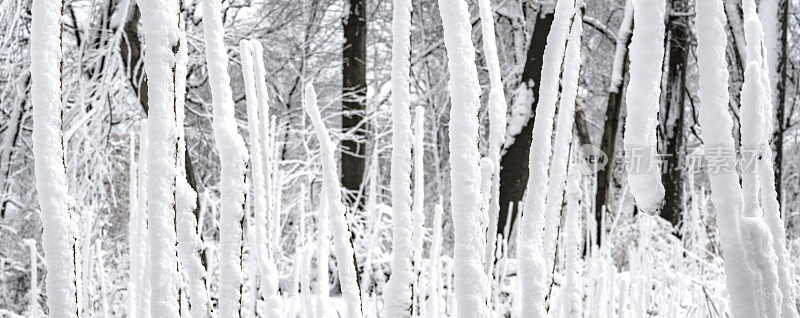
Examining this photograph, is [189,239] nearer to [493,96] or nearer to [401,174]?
[401,174]

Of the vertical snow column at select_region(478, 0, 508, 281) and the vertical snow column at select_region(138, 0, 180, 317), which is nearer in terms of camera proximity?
the vertical snow column at select_region(138, 0, 180, 317)

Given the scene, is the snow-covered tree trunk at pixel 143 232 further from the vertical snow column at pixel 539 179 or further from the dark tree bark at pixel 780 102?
the dark tree bark at pixel 780 102

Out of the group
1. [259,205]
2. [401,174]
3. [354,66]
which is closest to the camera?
[401,174]

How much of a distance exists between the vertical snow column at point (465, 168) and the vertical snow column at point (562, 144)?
148 millimetres

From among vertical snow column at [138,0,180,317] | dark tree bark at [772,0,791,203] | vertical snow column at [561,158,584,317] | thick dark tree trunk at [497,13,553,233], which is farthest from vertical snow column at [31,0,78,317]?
thick dark tree trunk at [497,13,553,233]

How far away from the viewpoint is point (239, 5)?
654cm

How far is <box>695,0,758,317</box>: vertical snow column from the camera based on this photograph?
629mm

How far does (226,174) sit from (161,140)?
111mm

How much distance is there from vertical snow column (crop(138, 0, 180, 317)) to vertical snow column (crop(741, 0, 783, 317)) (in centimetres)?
61

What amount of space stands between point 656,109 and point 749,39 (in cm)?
30

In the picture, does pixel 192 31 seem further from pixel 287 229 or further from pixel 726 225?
pixel 726 225

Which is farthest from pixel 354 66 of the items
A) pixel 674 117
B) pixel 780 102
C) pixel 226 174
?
pixel 226 174

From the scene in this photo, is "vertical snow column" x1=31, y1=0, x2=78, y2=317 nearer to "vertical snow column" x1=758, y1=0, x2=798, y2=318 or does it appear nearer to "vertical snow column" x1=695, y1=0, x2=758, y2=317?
"vertical snow column" x1=695, y1=0, x2=758, y2=317

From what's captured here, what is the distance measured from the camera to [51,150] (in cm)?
75
